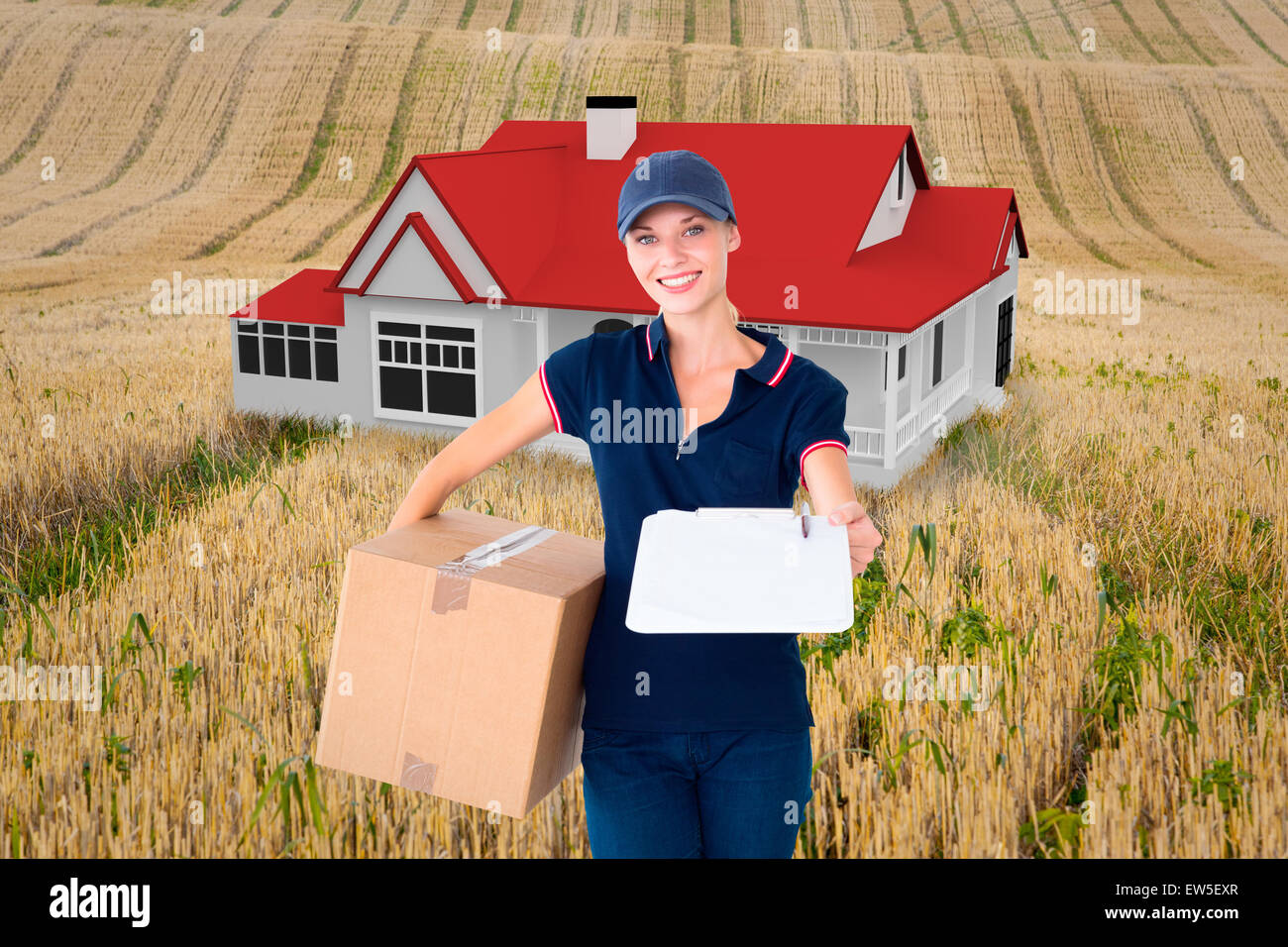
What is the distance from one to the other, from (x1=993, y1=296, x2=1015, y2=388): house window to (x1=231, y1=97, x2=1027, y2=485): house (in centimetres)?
131

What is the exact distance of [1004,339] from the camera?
15.5 meters

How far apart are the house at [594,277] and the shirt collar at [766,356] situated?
7.67 meters

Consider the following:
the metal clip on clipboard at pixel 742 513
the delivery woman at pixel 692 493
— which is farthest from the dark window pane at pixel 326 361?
the metal clip on clipboard at pixel 742 513

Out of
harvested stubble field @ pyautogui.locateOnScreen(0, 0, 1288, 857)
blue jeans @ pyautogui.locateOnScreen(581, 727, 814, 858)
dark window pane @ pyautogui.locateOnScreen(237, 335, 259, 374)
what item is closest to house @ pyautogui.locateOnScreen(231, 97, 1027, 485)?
dark window pane @ pyautogui.locateOnScreen(237, 335, 259, 374)

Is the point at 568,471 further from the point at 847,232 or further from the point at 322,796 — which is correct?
the point at 322,796

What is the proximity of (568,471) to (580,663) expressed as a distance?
8.23 m

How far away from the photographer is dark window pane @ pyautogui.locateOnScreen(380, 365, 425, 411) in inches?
512

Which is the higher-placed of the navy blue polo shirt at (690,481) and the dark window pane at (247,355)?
the dark window pane at (247,355)

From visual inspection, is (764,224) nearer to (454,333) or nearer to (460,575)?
(454,333)

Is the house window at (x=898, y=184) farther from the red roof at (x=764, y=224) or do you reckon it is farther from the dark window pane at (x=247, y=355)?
the dark window pane at (x=247, y=355)

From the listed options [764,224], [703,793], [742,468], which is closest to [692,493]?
[742,468]

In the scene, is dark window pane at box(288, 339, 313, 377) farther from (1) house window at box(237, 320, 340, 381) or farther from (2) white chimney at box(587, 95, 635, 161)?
(2) white chimney at box(587, 95, 635, 161)

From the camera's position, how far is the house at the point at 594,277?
1147 cm

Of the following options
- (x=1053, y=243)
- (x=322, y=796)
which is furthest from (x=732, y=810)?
(x=1053, y=243)
